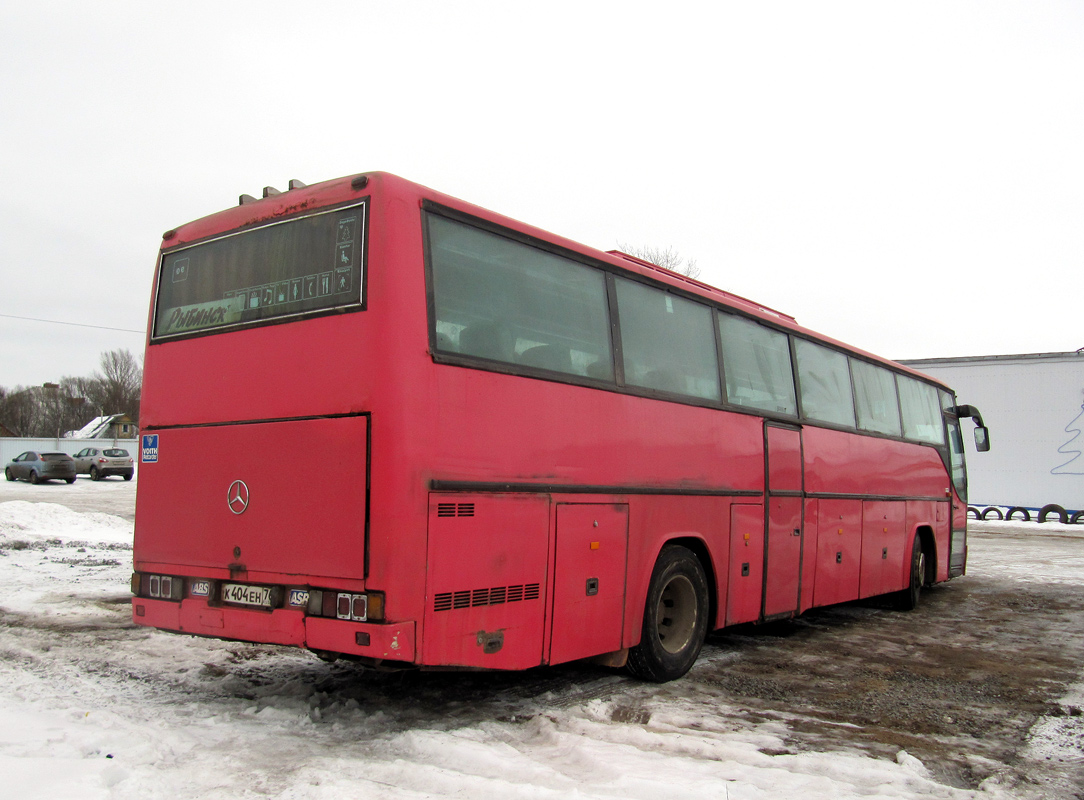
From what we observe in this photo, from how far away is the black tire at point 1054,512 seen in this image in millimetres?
26156

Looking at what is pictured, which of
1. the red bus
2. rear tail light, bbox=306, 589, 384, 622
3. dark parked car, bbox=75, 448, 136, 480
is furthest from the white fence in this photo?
rear tail light, bbox=306, 589, 384, 622

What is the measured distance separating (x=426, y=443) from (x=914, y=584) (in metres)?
9.19

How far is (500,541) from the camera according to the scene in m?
5.09

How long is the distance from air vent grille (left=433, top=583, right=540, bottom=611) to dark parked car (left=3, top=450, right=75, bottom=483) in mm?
37446

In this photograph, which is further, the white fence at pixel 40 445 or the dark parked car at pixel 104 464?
the white fence at pixel 40 445

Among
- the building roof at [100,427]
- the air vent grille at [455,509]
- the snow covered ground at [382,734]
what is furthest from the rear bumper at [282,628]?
the building roof at [100,427]

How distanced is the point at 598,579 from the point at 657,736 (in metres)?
1.16

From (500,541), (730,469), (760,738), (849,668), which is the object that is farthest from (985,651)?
(500,541)

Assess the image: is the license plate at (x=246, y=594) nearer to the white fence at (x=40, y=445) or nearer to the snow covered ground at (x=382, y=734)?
the snow covered ground at (x=382, y=734)

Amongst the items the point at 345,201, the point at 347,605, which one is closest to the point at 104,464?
the point at 345,201

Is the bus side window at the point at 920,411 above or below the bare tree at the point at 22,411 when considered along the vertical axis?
below

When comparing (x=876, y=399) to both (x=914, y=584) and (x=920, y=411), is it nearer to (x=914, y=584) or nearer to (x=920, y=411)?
(x=920, y=411)

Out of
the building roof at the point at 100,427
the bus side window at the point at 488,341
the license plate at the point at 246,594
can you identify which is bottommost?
the license plate at the point at 246,594

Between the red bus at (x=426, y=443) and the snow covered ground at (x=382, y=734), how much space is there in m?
0.46
